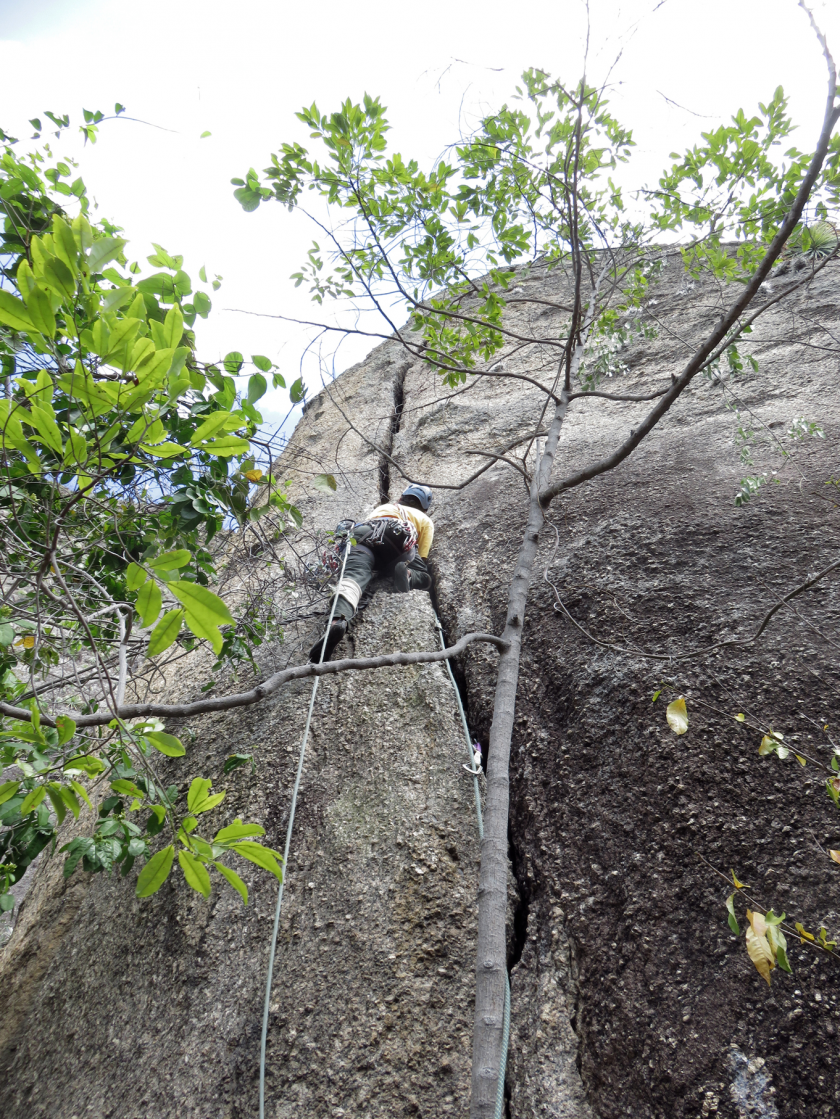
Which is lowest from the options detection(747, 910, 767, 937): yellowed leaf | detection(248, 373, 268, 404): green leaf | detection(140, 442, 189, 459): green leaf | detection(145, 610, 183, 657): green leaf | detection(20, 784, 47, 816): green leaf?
detection(747, 910, 767, 937): yellowed leaf

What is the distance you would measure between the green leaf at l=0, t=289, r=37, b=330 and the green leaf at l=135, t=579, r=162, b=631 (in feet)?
1.76

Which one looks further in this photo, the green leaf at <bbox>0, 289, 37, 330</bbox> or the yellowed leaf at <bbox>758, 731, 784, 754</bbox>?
the yellowed leaf at <bbox>758, 731, 784, 754</bbox>

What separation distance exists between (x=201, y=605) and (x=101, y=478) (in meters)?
0.46

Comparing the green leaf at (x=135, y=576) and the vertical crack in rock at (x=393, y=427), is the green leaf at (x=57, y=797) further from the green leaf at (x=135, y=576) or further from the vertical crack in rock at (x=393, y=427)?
the vertical crack in rock at (x=393, y=427)

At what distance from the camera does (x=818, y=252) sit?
344 centimetres

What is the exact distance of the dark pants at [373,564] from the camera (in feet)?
13.4

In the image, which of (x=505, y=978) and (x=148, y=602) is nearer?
(x=148, y=602)

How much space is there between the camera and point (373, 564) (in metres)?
4.27

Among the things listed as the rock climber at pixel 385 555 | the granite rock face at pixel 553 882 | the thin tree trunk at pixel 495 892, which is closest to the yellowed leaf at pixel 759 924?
the granite rock face at pixel 553 882

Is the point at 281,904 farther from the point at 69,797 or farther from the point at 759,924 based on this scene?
the point at 759,924

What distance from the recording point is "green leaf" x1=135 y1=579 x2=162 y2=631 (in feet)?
3.50

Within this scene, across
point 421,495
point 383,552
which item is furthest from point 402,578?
point 421,495

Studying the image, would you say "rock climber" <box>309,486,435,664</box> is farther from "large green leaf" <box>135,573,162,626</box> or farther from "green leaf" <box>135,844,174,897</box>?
"large green leaf" <box>135,573,162,626</box>

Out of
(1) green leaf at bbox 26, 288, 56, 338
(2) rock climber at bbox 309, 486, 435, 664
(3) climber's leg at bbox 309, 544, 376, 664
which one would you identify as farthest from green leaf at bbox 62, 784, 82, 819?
(2) rock climber at bbox 309, 486, 435, 664
